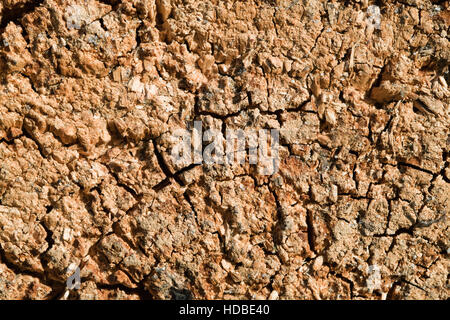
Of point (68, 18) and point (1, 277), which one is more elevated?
point (68, 18)

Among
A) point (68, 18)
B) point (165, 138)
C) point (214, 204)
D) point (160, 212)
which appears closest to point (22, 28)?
point (68, 18)

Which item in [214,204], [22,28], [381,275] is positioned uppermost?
[22,28]

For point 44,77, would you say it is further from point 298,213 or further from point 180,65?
point 298,213

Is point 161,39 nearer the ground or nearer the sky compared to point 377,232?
nearer the sky

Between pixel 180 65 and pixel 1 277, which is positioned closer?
pixel 1 277

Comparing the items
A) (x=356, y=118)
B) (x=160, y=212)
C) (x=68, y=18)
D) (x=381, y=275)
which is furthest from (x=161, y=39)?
(x=381, y=275)

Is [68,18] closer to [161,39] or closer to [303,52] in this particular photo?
[161,39]
